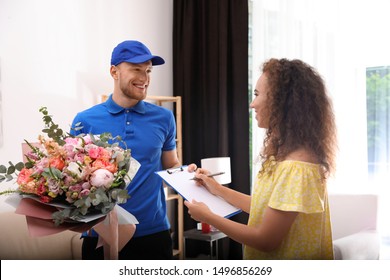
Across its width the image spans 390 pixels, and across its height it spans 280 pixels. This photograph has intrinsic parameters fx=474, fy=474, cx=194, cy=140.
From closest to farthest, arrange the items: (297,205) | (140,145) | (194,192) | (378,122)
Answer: (297,205), (194,192), (140,145), (378,122)

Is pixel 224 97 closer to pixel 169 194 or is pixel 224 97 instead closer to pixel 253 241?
pixel 169 194

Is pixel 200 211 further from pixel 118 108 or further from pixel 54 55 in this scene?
pixel 54 55

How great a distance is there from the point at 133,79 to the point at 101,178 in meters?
0.94

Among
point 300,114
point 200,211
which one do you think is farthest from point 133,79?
point 300,114

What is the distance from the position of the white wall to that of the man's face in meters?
1.47

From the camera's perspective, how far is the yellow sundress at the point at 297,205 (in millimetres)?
1338

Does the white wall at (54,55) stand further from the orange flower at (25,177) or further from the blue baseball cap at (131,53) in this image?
the orange flower at (25,177)

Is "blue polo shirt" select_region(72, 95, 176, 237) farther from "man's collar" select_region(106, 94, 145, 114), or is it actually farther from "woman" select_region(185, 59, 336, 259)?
"woman" select_region(185, 59, 336, 259)

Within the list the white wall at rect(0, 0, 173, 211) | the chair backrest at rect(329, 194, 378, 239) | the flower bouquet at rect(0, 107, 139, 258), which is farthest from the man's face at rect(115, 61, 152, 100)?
the chair backrest at rect(329, 194, 378, 239)

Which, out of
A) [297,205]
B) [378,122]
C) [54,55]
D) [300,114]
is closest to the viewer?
[297,205]

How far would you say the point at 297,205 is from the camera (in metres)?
1.31

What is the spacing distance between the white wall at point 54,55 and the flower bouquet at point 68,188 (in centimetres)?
214

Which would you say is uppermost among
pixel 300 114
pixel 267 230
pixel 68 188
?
pixel 300 114

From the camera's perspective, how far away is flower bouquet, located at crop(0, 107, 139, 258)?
1.21 metres
